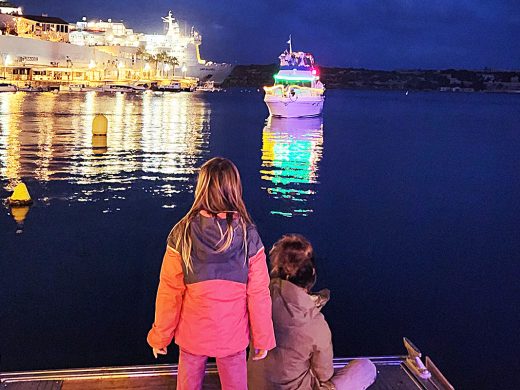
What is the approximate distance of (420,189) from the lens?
2397 centimetres

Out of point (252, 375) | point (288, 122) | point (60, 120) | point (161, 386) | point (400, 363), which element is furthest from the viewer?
point (288, 122)

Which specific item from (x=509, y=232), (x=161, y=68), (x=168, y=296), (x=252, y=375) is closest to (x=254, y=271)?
(x=168, y=296)

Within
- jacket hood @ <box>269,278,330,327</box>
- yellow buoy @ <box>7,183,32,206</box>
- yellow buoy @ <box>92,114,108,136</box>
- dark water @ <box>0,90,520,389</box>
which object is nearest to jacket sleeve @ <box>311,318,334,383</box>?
jacket hood @ <box>269,278,330,327</box>

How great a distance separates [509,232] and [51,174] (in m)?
14.3

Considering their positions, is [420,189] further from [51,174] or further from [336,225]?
[51,174]

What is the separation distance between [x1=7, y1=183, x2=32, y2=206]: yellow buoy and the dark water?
0.93ft

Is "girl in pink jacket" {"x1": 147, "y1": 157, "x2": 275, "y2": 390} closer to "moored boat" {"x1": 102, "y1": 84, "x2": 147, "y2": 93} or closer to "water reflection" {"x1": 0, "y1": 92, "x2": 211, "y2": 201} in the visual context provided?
"water reflection" {"x1": 0, "y1": 92, "x2": 211, "y2": 201}

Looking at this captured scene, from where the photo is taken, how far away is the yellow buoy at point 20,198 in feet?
54.3

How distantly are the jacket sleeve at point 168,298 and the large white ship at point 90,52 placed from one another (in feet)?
377

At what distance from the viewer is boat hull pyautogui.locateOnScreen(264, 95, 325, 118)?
53.6 metres

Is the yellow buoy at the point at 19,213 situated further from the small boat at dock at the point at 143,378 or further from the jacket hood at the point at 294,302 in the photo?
the jacket hood at the point at 294,302

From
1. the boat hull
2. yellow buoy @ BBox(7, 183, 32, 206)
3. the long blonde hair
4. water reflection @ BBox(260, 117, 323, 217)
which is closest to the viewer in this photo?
the long blonde hair

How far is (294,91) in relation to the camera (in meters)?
54.8

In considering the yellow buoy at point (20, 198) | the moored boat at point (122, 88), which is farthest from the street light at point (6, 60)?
the yellow buoy at point (20, 198)
